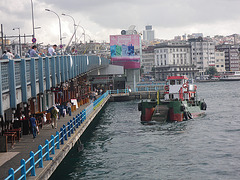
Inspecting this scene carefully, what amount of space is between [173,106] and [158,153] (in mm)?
17224

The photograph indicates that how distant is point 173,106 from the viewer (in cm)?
4684

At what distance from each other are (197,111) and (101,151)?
2369cm

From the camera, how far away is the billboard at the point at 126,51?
96188mm

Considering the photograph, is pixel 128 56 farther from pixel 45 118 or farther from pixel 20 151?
pixel 20 151

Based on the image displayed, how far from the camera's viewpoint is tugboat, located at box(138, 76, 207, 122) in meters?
47.0

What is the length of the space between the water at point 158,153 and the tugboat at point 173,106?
1824mm

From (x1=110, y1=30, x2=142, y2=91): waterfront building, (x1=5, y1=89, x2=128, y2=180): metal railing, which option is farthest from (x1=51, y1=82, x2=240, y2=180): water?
(x1=110, y1=30, x2=142, y2=91): waterfront building

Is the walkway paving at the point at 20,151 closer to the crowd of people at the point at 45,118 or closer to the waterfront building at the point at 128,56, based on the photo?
the crowd of people at the point at 45,118

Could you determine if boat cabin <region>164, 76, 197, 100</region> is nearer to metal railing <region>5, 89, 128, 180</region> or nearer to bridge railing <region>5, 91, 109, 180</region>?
metal railing <region>5, 89, 128, 180</region>

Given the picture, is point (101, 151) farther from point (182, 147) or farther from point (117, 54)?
point (117, 54)

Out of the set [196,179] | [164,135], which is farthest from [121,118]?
[196,179]

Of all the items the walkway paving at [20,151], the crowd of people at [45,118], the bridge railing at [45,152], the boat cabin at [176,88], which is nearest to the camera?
the bridge railing at [45,152]

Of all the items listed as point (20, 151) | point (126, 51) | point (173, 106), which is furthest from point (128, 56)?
point (20, 151)


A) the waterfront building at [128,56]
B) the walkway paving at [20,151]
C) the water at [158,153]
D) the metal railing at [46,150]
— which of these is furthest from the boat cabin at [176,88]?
the waterfront building at [128,56]
